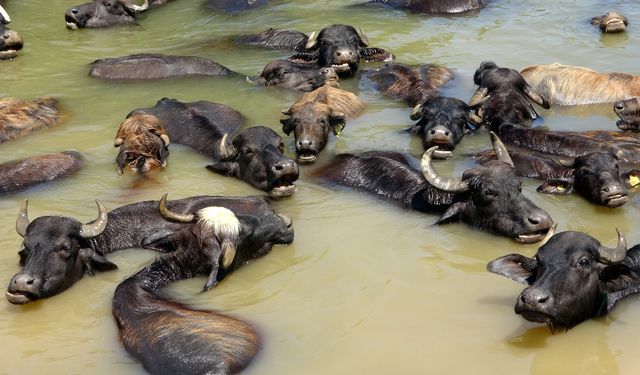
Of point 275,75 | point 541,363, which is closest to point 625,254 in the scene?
point 541,363

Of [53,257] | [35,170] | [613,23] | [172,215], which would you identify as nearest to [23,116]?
[35,170]

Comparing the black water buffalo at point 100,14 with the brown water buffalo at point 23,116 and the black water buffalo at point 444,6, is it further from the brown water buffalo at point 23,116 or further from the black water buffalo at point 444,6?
the black water buffalo at point 444,6

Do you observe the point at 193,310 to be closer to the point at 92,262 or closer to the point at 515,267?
the point at 92,262

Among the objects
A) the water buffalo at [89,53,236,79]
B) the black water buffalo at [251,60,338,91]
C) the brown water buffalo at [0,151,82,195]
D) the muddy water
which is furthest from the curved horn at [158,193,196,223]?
the water buffalo at [89,53,236,79]

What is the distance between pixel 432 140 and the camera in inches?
389

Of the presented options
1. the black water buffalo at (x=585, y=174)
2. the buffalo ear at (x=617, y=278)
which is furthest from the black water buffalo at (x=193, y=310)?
the black water buffalo at (x=585, y=174)

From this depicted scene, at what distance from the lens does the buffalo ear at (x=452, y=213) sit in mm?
8289

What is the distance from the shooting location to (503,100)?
10922mm

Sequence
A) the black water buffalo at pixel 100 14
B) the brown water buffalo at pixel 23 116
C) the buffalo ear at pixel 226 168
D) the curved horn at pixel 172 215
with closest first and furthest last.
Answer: the curved horn at pixel 172 215, the buffalo ear at pixel 226 168, the brown water buffalo at pixel 23 116, the black water buffalo at pixel 100 14

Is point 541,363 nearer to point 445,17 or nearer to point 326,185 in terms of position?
point 326,185

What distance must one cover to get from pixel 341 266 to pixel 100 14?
1073 cm

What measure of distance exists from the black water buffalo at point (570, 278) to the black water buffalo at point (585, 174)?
5.65ft

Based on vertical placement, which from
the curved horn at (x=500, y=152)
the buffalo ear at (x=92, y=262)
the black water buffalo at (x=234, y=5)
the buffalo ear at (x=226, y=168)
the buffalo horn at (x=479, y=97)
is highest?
the curved horn at (x=500, y=152)

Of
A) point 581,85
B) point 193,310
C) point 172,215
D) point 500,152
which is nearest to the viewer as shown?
point 193,310
